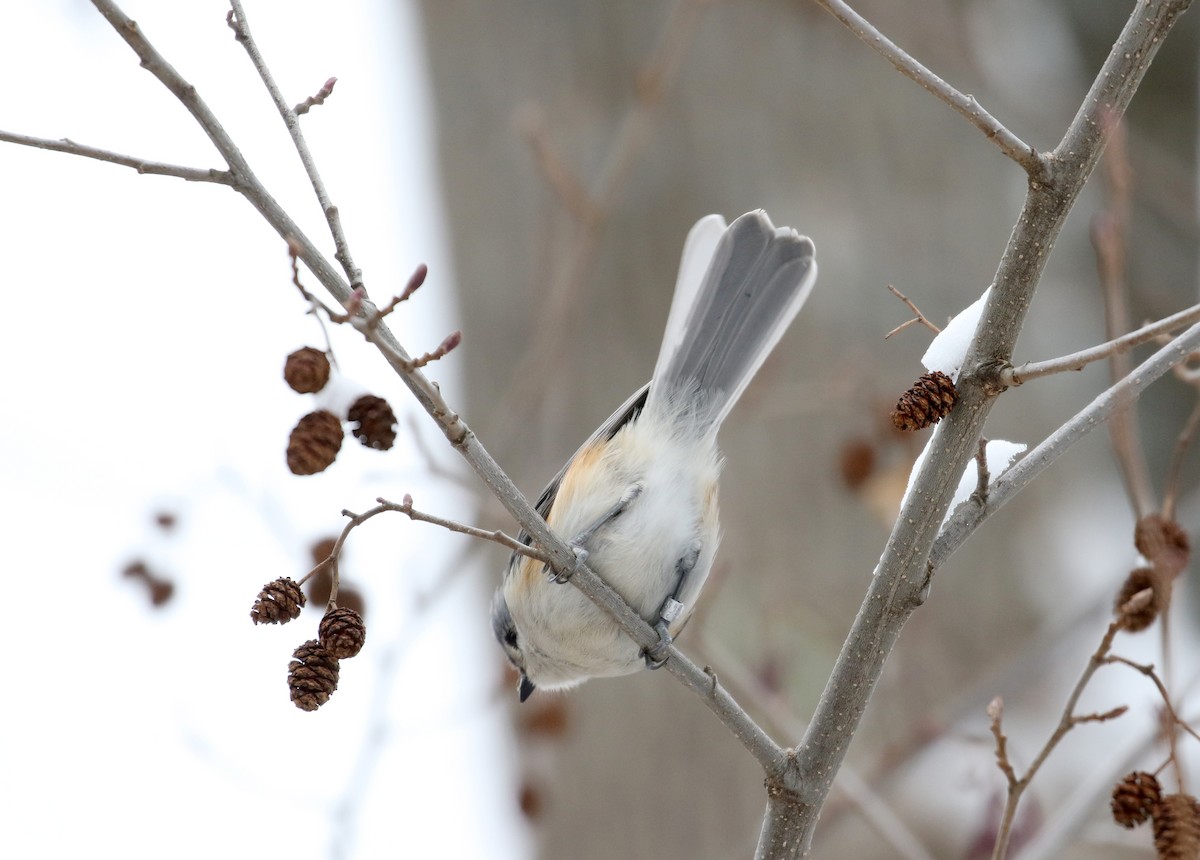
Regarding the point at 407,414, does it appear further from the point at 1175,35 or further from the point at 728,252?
the point at 1175,35

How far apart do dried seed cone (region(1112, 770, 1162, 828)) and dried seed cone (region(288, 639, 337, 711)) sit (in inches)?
41.7

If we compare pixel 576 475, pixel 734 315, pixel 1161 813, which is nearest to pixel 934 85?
pixel 1161 813

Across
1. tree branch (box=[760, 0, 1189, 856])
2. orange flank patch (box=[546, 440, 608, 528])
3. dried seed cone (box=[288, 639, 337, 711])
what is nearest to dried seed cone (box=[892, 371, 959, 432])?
tree branch (box=[760, 0, 1189, 856])

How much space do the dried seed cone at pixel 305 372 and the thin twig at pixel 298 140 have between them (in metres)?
0.10

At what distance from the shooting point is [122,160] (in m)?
1.22

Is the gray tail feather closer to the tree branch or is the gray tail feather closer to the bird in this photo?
the bird

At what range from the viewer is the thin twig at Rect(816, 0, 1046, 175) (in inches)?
49.6

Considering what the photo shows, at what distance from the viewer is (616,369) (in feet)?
12.1

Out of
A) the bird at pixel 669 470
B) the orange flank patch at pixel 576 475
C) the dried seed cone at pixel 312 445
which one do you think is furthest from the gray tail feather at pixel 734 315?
the dried seed cone at pixel 312 445

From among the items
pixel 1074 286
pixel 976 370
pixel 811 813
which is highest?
pixel 976 370

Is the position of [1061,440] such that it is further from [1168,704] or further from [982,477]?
[1168,704]

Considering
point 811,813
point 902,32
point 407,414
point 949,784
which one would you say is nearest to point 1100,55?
point 902,32

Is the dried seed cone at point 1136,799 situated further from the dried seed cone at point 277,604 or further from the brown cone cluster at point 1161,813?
the dried seed cone at point 277,604

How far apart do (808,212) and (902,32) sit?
2.19ft
